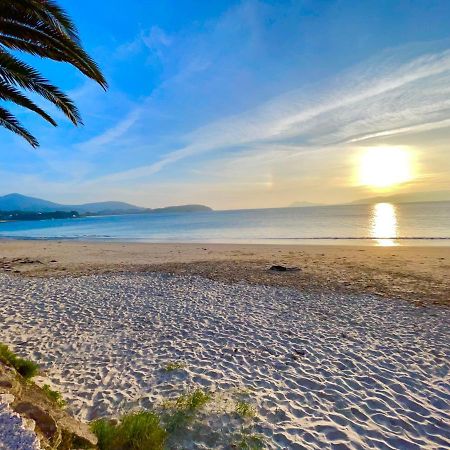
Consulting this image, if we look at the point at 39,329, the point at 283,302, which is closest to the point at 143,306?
the point at 39,329

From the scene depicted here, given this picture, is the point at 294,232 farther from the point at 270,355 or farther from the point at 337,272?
the point at 270,355

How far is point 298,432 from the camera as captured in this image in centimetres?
407

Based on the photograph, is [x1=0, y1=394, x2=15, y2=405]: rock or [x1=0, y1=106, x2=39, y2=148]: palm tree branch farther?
[x1=0, y1=106, x2=39, y2=148]: palm tree branch

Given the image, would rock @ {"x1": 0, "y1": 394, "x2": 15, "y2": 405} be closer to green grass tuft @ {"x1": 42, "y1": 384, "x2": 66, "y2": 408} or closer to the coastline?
green grass tuft @ {"x1": 42, "y1": 384, "x2": 66, "y2": 408}

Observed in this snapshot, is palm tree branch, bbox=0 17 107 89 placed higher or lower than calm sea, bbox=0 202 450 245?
higher

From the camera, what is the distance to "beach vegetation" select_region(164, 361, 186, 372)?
18.4 ft

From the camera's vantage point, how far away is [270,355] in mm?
6266

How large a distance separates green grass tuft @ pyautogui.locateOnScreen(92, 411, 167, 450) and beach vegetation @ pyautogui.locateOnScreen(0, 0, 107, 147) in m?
6.49

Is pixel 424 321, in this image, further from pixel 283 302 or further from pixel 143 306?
pixel 143 306

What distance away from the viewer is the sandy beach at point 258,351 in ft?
14.1

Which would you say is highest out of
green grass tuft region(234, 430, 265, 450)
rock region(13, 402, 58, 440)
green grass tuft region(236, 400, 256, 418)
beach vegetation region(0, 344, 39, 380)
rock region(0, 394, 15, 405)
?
rock region(0, 394, 15, 405)

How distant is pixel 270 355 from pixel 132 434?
3.35 meters

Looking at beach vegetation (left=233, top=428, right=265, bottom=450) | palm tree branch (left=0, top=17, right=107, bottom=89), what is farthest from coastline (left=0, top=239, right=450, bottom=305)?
palm tree branch (left=0, top=17, right=107, bottom=89)

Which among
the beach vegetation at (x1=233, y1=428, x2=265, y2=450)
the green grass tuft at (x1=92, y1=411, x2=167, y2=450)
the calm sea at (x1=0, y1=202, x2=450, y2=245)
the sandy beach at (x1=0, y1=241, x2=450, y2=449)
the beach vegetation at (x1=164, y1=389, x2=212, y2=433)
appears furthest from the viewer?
the calm sea at (x1=0, y1=202, x2=450, y2=245)
